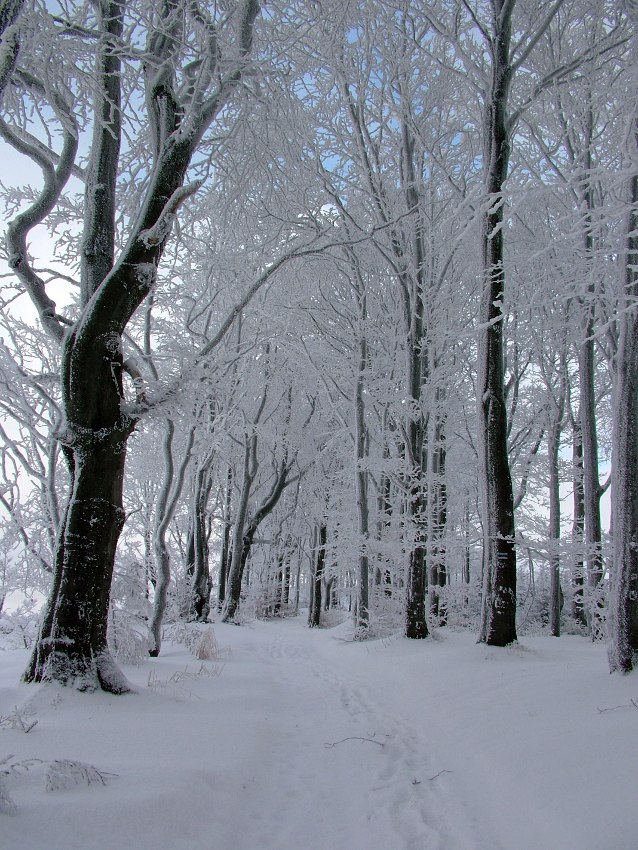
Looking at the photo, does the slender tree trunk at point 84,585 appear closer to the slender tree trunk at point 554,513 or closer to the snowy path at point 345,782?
the snowy path at point 345,782

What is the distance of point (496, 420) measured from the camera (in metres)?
5.98

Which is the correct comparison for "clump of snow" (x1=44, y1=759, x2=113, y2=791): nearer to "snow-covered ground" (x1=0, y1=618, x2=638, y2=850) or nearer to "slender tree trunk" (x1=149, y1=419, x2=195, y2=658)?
"snow-covered ground" (x1=0, y1=618, x2=638, y2=850)

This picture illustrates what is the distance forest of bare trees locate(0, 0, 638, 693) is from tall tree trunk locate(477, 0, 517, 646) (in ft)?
0.10

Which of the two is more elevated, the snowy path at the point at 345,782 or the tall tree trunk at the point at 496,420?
the tall tree trunk at the point at 496,420

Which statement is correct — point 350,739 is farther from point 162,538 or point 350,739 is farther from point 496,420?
point 496,420

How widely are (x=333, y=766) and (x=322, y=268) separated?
28.4 feet

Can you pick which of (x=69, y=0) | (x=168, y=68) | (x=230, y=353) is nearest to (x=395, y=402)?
(x=230, y=353)

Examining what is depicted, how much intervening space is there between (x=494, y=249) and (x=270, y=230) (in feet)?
9.88

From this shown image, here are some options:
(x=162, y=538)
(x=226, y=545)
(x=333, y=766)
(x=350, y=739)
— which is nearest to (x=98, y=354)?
(x=162, y=538)

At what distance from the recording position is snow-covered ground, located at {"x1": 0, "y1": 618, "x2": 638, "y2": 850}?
2.13 m

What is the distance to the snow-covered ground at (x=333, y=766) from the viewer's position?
83.9 inches

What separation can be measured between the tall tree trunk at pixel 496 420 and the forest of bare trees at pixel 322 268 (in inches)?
1.2

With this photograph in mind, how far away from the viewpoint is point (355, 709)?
484 centimetres

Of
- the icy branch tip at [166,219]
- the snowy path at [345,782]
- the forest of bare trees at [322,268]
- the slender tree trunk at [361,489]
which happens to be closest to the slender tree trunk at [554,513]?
the forest of bare trees at [322,268]
